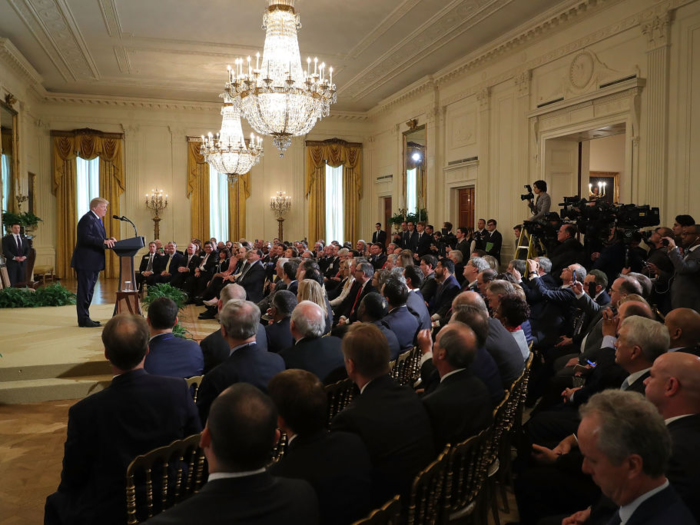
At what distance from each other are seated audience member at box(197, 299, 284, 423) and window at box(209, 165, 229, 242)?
558 inches

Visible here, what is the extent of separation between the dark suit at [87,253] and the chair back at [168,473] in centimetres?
498

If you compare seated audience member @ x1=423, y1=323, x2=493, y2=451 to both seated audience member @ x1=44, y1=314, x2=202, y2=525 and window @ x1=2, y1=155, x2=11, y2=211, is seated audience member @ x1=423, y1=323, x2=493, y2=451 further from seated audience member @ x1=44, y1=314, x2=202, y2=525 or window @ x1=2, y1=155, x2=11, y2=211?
window @ x1=2, y1=155, x2=11, y2=211

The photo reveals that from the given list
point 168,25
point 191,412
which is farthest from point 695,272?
point 168,25

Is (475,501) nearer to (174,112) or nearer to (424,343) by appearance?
(424,343)

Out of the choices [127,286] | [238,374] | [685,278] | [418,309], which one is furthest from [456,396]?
[127,286]

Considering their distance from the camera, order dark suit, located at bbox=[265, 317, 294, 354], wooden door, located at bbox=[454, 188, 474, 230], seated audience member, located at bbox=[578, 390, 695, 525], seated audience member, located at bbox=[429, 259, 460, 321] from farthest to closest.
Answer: wooden door, located at bbox=[454, 188, 474, 230] < seated audience member, located at bbox=[429, 259, 460, 321] < dark suit, located at bbox=[265, 317, 294, 354] < seated audience member, located at bbox=[578, 390, 695, 525]

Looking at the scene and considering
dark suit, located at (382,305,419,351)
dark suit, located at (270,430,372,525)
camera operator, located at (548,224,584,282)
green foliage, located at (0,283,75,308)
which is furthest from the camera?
green foliage, located at (0,283,75,308)

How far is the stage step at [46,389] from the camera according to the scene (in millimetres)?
5086

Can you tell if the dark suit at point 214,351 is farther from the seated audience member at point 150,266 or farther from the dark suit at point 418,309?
the seated audience member at point 150,266

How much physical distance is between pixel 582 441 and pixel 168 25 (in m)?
10.8

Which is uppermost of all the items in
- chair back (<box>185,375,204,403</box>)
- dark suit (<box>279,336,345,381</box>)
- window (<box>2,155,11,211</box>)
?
window (<box>2,155,11,211</box>)

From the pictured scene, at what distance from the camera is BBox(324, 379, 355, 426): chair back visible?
118 inches

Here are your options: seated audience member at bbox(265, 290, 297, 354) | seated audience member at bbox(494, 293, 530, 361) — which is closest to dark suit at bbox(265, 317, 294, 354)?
seated audience member at bbox(265, 290, 297, 354)

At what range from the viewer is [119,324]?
2.48 metres
